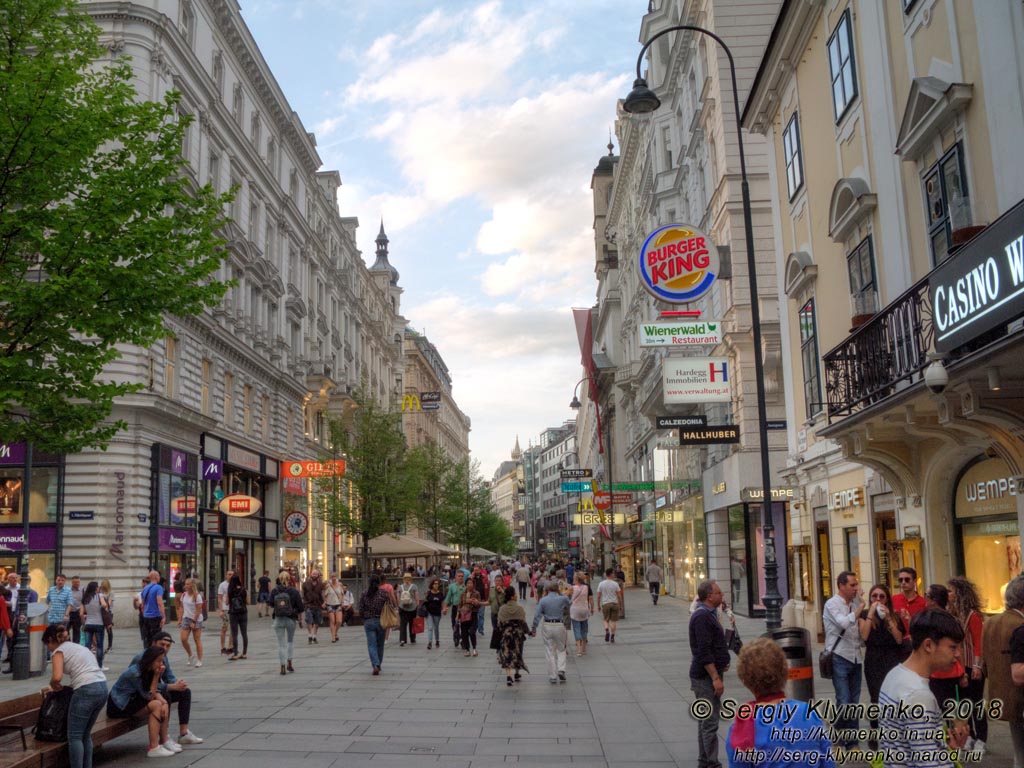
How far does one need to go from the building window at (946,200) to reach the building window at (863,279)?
6.09 feet

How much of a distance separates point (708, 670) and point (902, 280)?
739cm

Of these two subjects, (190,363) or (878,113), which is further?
(190,363)

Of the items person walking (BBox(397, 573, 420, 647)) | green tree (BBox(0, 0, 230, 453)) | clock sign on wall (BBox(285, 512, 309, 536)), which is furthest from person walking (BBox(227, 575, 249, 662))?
clock sign on wall (BBox(285, 512, 309, 536))

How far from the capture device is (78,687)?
8.59m

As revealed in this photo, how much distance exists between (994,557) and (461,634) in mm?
11710

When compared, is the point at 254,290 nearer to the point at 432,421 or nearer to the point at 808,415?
the point at 808,415

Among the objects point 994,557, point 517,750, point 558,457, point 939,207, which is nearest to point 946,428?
point 994,557

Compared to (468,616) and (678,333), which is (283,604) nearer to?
(468,616)

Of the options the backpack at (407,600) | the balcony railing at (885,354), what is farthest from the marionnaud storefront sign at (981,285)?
the backpack at (407,600)

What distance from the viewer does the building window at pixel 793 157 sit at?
19.1 meters

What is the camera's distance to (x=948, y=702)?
23.3 feet

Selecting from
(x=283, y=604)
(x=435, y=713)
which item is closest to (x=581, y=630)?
(x=283, y=604)

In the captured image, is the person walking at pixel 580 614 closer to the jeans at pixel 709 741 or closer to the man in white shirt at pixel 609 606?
the man in white shirt at pixel 609 606

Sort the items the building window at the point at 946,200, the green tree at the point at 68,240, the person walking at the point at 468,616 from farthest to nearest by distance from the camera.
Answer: the person walking at the point at 468,616, the green tree at the point at 68,240, the building window at the point at 946,200
